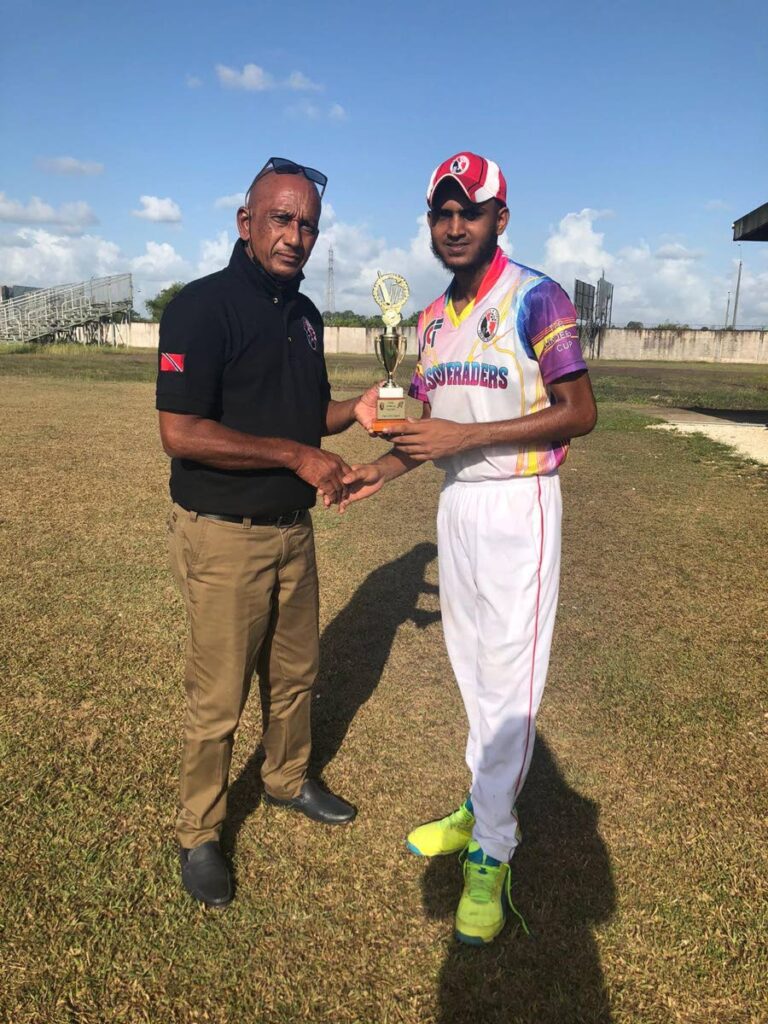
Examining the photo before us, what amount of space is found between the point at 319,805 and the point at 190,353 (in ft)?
6.30

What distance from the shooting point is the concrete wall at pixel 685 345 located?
189ft

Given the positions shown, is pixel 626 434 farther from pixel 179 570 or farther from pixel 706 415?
pixel 179 570

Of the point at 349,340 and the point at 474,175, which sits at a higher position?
the point at 349,340

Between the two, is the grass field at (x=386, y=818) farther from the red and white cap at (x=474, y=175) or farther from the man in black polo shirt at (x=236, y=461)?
the red and white cap at (x=474, y=175)

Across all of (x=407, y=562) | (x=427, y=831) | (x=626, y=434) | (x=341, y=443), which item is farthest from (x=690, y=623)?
(x=626, y=434)

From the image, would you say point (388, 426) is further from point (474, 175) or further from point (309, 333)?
point (474, 175)

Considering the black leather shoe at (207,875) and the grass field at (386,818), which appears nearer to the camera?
the grass field at (386,818)

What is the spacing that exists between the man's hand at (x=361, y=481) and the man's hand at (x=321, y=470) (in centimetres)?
11

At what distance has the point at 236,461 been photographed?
2.40 metres

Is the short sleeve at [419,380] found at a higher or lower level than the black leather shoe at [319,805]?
higher

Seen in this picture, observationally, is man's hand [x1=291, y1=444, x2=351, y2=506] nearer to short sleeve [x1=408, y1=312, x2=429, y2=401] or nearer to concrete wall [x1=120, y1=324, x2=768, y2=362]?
short sleeve [x1=408, y1=312, x2=429, y2=401]

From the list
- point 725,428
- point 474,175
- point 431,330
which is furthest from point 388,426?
point 725,428

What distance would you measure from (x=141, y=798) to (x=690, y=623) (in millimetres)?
3936

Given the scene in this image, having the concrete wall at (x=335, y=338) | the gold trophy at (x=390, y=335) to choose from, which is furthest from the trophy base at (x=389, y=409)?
the concrete wall at (x=335, y=338)
